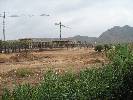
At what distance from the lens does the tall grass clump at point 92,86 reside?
56.8 feet

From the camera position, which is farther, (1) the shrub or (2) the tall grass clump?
(1) the shrub

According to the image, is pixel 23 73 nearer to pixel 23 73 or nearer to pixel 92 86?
pixel 23 73

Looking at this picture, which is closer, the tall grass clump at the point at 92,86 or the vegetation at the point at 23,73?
the tall grass clump at the point at 92,86

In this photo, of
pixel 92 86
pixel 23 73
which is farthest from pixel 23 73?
pixel 92 86

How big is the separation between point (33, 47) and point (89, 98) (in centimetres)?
5763

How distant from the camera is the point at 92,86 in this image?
60.0 feet

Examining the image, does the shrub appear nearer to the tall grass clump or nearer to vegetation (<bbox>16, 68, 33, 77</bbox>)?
vegetation (<bbox>16, 68, 33, 77</bbox>)

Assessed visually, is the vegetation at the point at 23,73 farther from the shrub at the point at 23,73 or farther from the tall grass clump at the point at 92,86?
the tall grass clump at the point at 92,86

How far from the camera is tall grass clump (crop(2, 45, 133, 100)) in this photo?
56.8ft

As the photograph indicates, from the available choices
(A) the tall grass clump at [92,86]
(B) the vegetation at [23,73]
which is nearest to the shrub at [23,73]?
(B) the vegetation at [23,73]

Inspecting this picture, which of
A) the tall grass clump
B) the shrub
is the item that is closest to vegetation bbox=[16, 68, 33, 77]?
the shrub

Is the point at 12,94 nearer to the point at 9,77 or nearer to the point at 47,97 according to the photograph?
the point at 47,97

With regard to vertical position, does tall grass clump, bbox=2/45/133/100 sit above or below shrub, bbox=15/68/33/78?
above

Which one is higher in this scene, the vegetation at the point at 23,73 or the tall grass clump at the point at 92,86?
the tall grass clump at the point at 92,86
